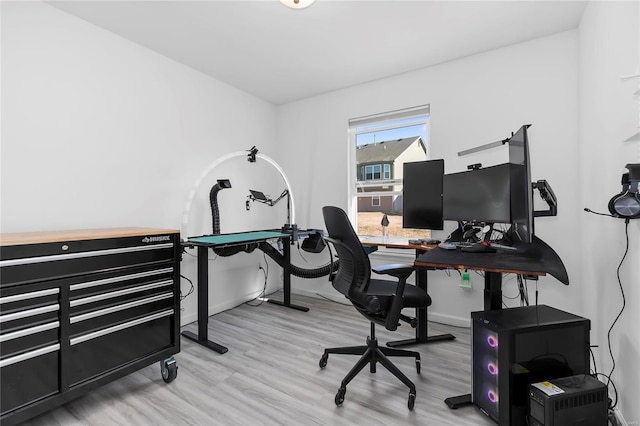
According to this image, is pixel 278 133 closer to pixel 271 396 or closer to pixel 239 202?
pixel 239 202

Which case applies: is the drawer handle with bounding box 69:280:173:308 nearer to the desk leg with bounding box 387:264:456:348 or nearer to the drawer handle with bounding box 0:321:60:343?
the drawer handle with bounding box 0:321:60:343

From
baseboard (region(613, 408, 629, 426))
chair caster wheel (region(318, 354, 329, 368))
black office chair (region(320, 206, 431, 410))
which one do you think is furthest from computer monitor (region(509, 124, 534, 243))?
chair caster wheel (region(318, 354, 329, 368))

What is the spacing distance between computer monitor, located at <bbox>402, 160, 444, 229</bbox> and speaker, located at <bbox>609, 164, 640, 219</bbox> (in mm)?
1355

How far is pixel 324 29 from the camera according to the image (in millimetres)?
2496

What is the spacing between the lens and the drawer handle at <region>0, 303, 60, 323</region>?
4.82ft

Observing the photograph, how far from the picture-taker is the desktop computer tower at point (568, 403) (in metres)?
1.38

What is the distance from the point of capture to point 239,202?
3.73 metres

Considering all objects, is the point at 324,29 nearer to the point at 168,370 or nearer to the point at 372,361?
the point at 372,361

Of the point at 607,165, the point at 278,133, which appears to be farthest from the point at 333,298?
the point at 607,165

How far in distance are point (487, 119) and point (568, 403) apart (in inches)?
93.5

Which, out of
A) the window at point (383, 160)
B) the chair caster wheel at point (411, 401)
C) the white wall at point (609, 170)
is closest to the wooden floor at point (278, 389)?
the chair caster wheel at point (411, 401)

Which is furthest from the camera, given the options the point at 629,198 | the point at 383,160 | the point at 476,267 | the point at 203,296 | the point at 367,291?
the point at 383,160

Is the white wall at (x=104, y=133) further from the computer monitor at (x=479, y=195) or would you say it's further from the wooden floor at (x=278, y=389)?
the computer monitor at (x=479, y=195)

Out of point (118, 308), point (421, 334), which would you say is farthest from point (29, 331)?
point (421, 334)
